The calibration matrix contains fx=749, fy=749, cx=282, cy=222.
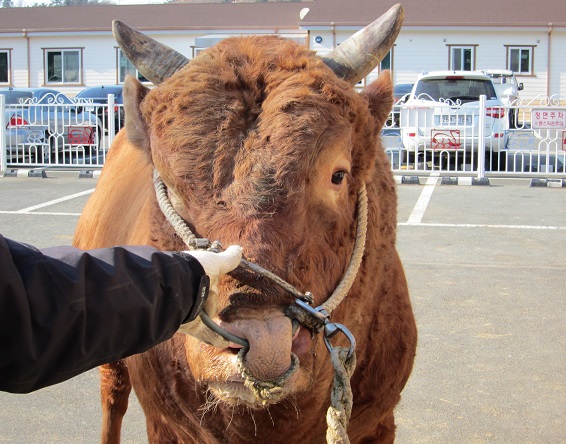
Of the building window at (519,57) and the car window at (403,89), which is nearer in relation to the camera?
the car window at (403,89)

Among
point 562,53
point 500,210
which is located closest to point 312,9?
point 562,53

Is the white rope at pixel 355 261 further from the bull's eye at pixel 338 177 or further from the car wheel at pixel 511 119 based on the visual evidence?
the car wheel at pixel 511 119

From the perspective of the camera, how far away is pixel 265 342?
228 centimetres

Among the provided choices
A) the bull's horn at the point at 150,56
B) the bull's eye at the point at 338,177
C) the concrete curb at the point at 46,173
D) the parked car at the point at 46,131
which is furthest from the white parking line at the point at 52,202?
the bull's eye at the point at 338,177

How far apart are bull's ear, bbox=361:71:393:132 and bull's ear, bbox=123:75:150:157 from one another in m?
0.94

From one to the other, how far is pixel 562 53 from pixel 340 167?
1424 inches

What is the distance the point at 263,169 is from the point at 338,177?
412 millimetres

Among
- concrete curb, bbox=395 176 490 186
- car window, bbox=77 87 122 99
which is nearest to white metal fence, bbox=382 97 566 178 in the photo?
concrete curb, bbox=395 176 490 186

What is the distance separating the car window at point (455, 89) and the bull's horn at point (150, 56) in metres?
16.0

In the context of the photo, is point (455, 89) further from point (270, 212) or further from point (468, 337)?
point (270, 212)

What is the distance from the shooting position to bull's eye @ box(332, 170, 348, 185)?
2.81 m

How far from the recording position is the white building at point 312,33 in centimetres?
3559

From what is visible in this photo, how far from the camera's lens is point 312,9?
38.0 metres

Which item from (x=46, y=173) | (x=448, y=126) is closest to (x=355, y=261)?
(x=448, y=126)
